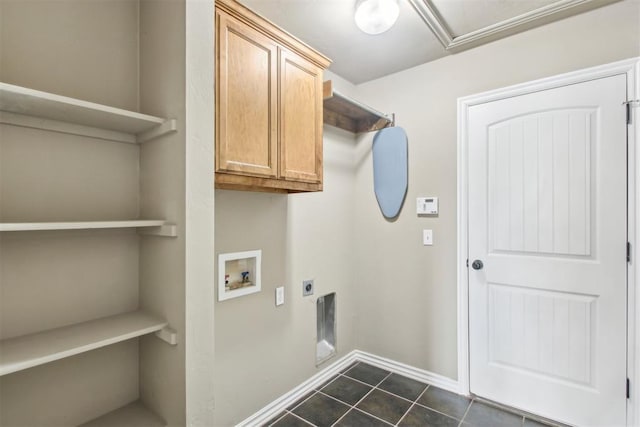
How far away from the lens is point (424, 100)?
2402 millimetres

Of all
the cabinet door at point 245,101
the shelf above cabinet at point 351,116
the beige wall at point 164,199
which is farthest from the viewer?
the shelf above cabinet at point 351,116

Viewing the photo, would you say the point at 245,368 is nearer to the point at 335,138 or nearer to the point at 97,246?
the point at 97,246

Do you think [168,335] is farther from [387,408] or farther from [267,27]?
[387,408]

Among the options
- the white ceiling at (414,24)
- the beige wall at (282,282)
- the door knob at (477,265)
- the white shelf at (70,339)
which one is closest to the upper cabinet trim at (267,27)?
the white ceiling at (414,24)

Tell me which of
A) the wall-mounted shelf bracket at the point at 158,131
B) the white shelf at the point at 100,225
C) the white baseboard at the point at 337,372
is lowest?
the white baseboard at the point at 337,372

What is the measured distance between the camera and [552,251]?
1914 millimetres

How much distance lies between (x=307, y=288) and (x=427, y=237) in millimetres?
1018

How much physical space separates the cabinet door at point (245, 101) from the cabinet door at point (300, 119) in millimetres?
64

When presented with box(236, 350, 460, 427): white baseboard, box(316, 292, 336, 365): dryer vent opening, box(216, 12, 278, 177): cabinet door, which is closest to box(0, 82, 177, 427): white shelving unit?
box(216, 12, 278, 177): cabinet door

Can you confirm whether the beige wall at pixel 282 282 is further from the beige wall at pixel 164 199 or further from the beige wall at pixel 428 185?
the beige wall at pixel 164 199

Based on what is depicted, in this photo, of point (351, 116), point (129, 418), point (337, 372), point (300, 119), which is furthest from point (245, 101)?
point (337, 372)

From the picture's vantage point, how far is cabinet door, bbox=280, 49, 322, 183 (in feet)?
5.49

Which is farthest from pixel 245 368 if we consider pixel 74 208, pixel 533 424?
pixel 533 424

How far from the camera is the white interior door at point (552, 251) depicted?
5.71 ft
